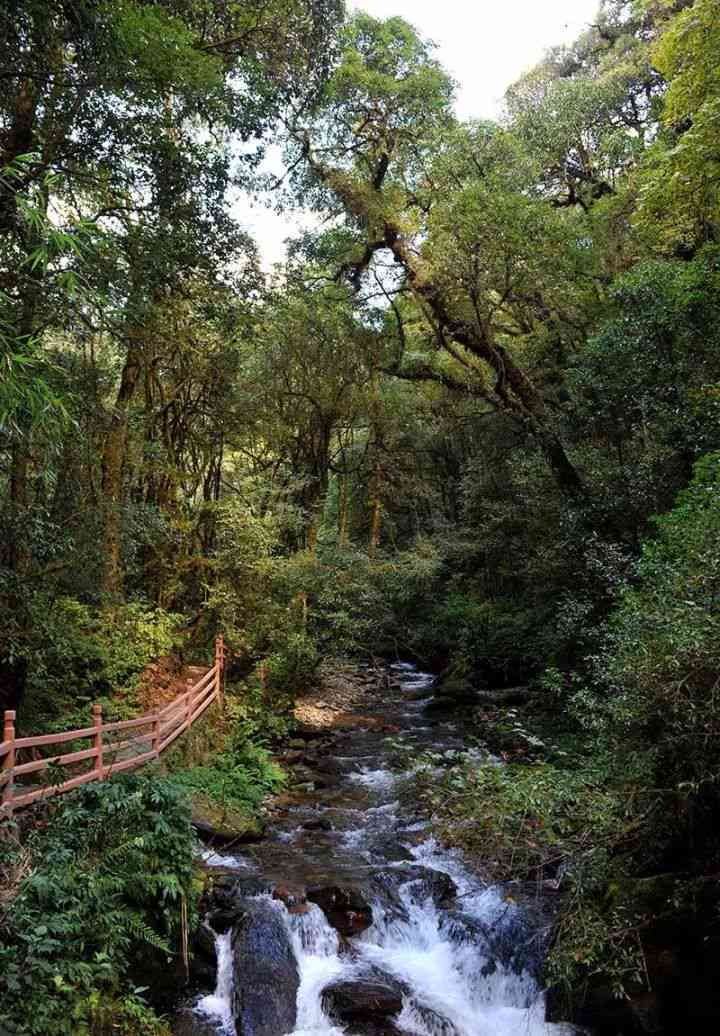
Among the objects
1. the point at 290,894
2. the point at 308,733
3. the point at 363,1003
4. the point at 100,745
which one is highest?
the point at 100,745

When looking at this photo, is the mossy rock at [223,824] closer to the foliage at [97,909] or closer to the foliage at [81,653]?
the foliage at [97,909]

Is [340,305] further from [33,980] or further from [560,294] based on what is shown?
[33,980]

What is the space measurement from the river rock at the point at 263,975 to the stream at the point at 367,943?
10 mm

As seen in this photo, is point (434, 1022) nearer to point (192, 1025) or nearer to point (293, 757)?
point (192, 1025)

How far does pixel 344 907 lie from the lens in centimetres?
707

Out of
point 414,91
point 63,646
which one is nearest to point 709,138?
point 414,91

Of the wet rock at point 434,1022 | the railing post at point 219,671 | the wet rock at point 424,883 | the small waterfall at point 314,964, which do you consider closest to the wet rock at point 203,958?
the small waterfall at point 314,964

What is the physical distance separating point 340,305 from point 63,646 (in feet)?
37.5

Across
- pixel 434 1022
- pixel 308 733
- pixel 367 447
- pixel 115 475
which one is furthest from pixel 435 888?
pixel 367 447

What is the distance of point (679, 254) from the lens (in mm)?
14492

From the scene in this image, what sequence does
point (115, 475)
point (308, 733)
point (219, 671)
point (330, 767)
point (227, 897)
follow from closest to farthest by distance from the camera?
point (227, 897) → point (115, 475) → point (330, 767) → point (219, 671) → point (308, 733)

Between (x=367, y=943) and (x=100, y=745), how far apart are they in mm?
3539

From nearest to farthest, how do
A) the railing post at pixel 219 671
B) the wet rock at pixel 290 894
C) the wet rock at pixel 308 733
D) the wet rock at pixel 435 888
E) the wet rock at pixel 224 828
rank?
the wet rock at pixel 290 894 < the wet rock at pixel 435 888 < the wet rock at pixel 224 828 < the railing post at pixel 219 671 < the wet rock at pixel 308 733

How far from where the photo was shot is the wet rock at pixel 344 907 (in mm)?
6887
